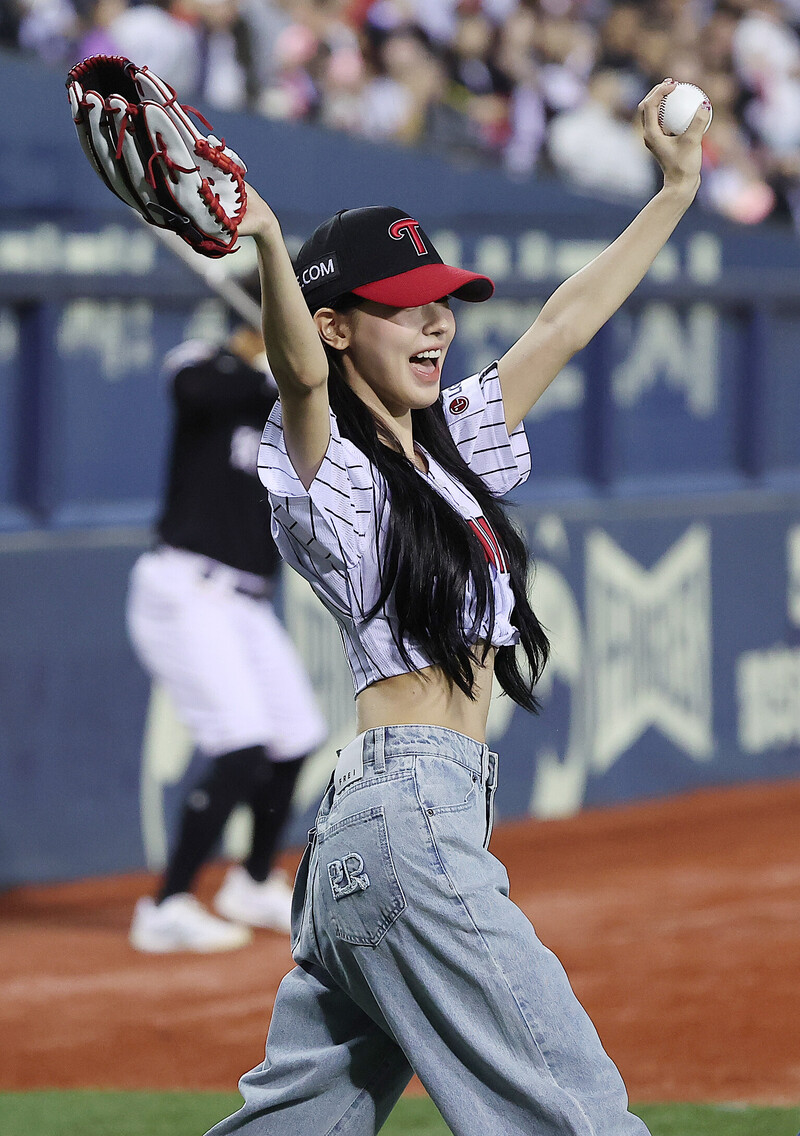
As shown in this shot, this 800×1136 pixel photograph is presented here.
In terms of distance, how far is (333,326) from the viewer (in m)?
2.59

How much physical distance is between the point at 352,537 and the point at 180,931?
359cm

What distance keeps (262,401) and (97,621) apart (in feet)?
4.47

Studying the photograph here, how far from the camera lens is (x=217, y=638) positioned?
19.2ft

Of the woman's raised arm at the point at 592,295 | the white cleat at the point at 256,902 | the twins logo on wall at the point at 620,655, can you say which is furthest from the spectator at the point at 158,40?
the woman's raised arm at the point at 592,295

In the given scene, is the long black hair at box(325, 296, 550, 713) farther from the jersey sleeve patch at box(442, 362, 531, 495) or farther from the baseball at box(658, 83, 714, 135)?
the baseball at box(658, 83, 714, 135)

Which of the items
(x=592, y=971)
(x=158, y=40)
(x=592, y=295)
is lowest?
(x=592, y=971)

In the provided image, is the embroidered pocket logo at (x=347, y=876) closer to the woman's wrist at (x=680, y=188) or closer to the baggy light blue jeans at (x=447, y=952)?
the baggy light blue jeans at (x=447, y=952)

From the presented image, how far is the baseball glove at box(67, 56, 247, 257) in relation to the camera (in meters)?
2.14

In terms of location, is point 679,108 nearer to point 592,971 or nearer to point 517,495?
point 592,971

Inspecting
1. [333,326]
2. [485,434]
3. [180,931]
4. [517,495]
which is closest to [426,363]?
[333,326]

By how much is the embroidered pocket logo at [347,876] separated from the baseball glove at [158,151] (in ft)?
2.88

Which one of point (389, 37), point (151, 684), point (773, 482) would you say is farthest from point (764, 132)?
point (151, 684)

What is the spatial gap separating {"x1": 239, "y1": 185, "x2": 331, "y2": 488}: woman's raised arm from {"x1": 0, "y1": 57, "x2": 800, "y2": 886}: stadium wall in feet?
14.0

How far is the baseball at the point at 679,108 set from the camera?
2756 millimetres
